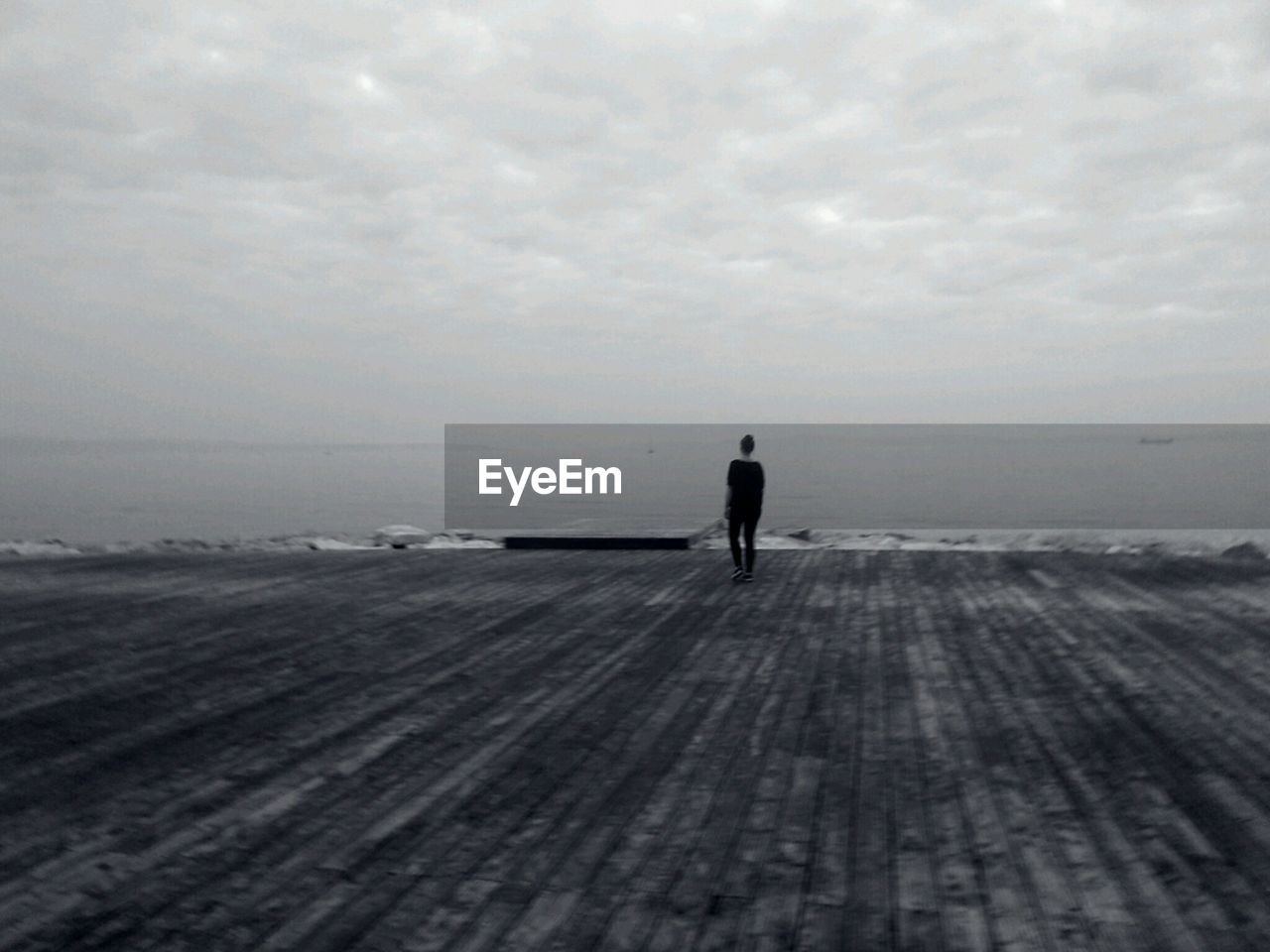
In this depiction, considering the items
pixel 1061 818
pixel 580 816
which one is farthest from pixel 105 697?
pixel 1061 818

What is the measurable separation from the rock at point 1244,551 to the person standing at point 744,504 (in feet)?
21.9

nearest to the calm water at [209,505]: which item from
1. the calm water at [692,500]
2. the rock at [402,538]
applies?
the calm water at [692,500]

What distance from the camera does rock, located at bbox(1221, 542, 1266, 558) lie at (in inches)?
553

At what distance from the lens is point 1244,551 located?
14.3 metres

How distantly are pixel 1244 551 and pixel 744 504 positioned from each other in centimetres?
715

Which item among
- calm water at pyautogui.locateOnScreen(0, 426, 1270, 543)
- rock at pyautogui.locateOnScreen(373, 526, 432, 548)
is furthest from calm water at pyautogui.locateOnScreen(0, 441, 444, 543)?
rock at pyautogui.locateOnScreen(373, 526, 432, 548)

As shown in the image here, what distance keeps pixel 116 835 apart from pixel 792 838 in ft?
8.80

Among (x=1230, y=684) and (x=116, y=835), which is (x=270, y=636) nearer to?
(x=116, y=835)

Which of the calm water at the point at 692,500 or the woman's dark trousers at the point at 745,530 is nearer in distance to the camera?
the woman's dark trousers at the point at 745,530

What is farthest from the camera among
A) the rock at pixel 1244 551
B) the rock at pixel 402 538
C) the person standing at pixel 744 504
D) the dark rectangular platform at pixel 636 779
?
the rock at pixel 402 538

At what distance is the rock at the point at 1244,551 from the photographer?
14039 mm

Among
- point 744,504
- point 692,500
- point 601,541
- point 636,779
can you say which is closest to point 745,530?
point 744,504

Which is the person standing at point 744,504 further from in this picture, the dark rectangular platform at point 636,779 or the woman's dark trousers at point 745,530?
the dark rectangular platform at point 636,779

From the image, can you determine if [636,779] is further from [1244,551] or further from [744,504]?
[1244,551]
